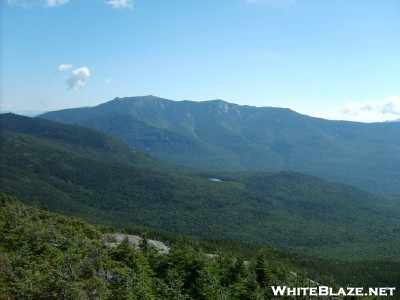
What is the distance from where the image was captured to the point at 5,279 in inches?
2083

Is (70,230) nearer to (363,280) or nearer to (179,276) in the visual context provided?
(179,276)

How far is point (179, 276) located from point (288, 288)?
65.4 ft

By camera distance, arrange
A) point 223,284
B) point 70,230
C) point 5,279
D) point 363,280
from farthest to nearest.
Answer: point 363,280
point 70,230
point 223,284
point 5,279

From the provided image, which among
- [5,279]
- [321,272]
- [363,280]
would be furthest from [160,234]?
[5,279]

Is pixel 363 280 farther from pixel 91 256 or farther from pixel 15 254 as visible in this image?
pixel 15 254

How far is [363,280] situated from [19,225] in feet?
361

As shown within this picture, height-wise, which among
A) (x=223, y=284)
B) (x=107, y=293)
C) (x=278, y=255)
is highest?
(x=107, y=293)

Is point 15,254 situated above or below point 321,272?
above

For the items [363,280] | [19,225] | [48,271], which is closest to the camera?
[48,271]

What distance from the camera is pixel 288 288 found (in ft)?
231

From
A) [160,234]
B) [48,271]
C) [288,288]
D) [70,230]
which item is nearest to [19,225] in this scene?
[70,230]

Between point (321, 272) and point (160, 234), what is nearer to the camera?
point (321, 272)

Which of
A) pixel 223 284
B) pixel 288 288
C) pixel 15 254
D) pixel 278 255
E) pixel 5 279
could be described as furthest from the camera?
pixel 278 255

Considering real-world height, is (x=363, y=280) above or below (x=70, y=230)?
below
